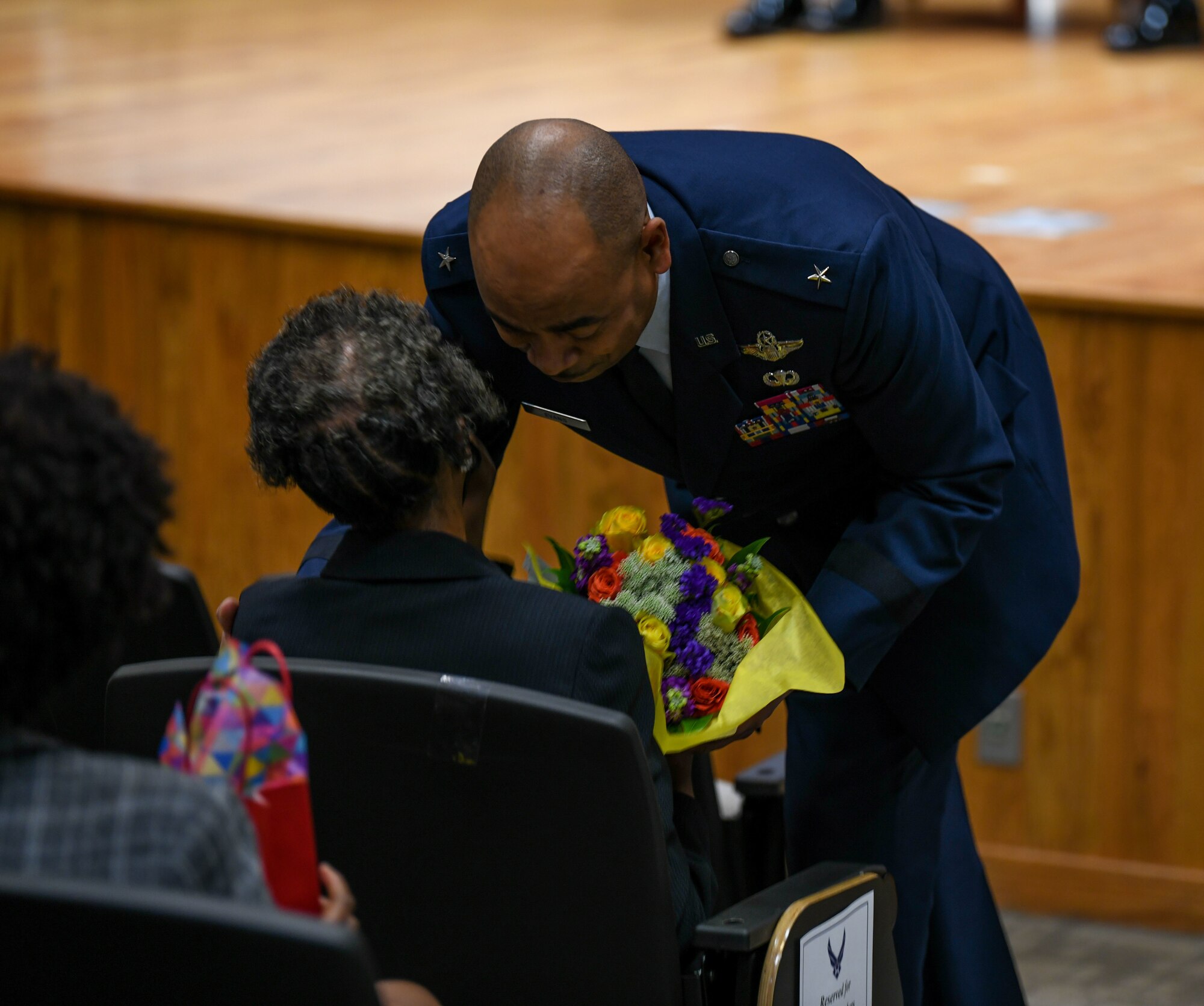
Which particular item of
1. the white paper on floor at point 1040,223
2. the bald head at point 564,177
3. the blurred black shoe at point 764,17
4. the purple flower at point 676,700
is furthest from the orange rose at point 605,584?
the blurred black shoe at point 764,17

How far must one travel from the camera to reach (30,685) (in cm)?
101

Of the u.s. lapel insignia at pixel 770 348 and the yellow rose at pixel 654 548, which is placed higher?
the u.s. lapel insignia at pixel 770 348

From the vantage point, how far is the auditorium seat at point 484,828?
1264 mm

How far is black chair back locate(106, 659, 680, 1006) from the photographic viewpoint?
126cm

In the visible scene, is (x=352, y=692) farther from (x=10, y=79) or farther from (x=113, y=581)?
(x=10, y=79)

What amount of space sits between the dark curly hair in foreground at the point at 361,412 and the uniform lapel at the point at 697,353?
0.79 ft

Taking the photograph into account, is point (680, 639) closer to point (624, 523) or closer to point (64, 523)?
point (624, 523)

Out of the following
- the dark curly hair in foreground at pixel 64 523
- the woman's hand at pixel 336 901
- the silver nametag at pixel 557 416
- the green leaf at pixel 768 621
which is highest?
the dark curly hair in foreground at pixel 64 523

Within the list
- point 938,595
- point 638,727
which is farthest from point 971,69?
point 638,727

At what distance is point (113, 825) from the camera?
97 cm

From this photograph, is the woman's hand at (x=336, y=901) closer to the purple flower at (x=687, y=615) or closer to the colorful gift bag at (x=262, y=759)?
the colorful gift bag at (x=262, y=759)

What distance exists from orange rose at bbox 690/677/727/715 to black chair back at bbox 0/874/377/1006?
0.69 meters

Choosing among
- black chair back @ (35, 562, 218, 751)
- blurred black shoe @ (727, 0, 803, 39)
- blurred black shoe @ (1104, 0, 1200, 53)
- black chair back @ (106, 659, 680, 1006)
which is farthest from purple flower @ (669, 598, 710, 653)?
blurred black shoe @ (727, 0, 803, 39)

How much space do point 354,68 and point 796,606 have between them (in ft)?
16.0
